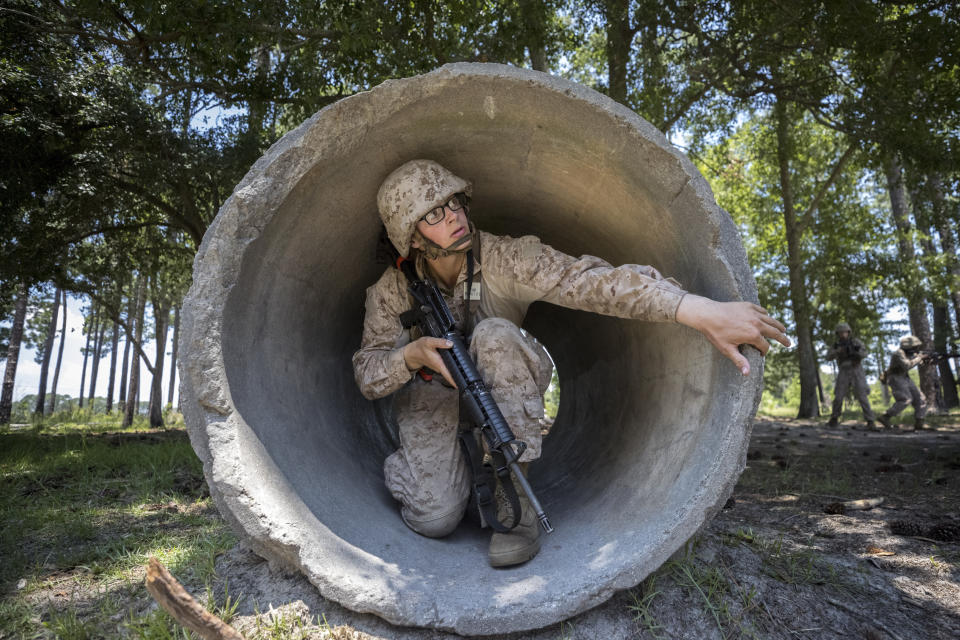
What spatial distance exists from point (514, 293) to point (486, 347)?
43cm

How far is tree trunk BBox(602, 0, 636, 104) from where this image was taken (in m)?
5.47

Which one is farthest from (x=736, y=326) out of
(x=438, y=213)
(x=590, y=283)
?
(x=438, y=213)

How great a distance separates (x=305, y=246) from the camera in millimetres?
2916

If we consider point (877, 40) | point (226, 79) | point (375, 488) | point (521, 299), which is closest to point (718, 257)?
point (521, 299)

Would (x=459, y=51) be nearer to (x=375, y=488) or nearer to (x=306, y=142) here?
(x=306, y=142)

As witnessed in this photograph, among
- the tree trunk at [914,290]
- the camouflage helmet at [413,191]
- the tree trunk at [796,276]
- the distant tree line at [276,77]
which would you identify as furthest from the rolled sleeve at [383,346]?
the tree trunk at [914,290]

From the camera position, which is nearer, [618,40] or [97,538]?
[97,538]

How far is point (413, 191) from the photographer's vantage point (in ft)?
9.27

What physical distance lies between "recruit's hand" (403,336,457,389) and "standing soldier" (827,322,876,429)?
943 centimetres

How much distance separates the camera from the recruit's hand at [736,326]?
85.0 inches

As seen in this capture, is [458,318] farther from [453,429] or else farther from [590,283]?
[590,283]

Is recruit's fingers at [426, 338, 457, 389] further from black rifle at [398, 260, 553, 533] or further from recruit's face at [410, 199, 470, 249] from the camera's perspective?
recruit's face at [410, 199, 470, 249]

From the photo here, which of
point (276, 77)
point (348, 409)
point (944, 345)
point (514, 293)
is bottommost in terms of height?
point (348, 409)

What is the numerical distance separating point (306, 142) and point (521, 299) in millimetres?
1276
